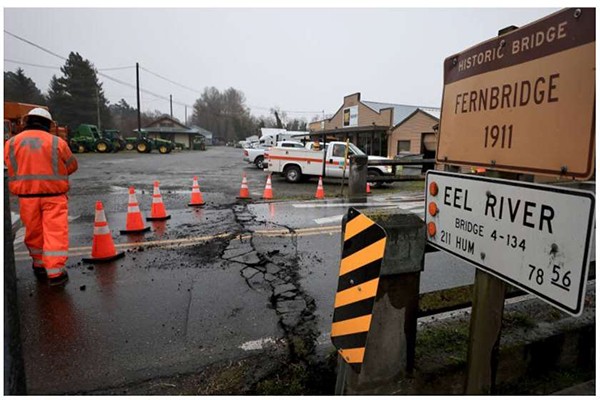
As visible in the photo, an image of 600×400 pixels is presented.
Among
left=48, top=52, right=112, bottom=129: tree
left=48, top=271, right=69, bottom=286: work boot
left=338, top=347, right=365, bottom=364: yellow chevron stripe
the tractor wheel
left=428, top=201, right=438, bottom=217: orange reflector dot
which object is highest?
left=48, top=52, right=112, bottom=129: tree

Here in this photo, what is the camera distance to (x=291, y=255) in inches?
198

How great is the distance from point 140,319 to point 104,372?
2.42 ft

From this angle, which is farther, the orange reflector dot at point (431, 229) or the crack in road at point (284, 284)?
the crack in road at point (284, 284)

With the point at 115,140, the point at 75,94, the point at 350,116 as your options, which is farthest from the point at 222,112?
the point at 350,116

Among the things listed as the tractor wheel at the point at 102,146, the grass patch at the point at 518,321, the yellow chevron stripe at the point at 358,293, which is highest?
the tractor wheel at the point at 102,146

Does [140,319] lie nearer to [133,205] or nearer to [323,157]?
[133,205]

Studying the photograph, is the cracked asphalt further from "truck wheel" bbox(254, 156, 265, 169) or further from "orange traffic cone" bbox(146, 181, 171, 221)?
"truck wheel" bbox(254, 156, 265, 169)

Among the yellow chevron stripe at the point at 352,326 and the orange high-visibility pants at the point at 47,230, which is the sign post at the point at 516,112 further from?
the orange high-visibility pants at the point at 47,230

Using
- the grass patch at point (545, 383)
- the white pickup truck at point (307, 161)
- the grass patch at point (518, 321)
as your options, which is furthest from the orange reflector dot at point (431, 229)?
the white pickup truck at point (307, 161)

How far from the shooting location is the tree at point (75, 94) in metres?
56.1

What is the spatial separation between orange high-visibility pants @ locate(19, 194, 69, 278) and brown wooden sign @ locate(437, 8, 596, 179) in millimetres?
4205

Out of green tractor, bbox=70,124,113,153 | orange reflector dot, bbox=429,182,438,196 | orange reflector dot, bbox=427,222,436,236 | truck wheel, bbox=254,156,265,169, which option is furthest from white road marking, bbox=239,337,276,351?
green tractor, bbox=70,124,113,153

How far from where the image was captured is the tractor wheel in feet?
114

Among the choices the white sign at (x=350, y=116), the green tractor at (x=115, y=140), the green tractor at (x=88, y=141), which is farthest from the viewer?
the green tractor at (x=115, y=140)
